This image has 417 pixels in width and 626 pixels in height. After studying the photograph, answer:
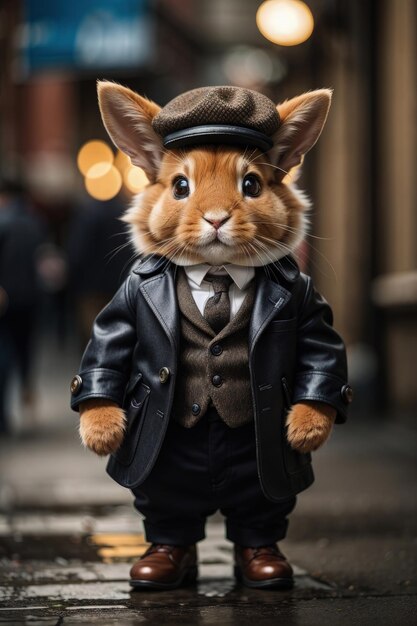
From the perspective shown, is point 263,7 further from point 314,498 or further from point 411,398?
point 314,498

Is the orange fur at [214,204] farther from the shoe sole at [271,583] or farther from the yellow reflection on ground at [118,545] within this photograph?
the yellow reflection on ground at [118,545]

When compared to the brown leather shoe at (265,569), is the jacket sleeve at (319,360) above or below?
above

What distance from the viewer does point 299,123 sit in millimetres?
4246

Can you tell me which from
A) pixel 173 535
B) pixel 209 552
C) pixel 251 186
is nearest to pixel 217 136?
pixel 251 186

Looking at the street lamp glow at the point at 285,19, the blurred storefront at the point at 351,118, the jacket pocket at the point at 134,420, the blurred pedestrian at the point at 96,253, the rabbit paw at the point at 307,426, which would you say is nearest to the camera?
the rabbit paw at the point at 307,426

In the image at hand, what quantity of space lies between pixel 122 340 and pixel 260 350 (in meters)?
0.49

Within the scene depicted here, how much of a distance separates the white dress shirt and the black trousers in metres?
0.38

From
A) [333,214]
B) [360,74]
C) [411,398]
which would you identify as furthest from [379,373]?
[333,214]

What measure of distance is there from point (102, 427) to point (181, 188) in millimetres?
844

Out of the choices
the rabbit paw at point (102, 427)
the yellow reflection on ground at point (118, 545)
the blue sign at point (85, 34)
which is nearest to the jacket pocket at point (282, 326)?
the rabbit paw at point (102, 427)

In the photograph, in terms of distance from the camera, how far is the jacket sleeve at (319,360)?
13.5 ft

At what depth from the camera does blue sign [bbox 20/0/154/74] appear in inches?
550

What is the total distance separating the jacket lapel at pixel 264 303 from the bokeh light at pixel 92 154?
21.3 m

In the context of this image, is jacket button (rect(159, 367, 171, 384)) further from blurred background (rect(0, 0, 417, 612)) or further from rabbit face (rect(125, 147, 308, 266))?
blurred background (rect(0, 0, 417, 612))
